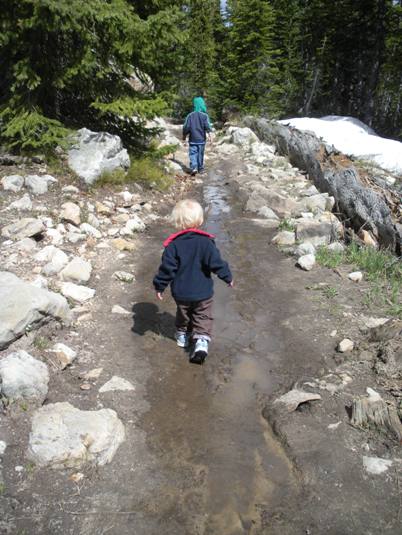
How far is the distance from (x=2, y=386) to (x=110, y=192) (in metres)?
5.78

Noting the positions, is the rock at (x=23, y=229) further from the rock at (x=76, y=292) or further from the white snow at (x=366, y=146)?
the white snow at (x=366, y=146)

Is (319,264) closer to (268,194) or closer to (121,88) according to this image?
(268,194)

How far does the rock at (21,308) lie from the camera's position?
3.99 metres

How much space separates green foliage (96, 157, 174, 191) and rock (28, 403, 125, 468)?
19.6 ft

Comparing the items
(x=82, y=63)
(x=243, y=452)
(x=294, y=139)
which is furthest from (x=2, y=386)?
(x=294, y=139)

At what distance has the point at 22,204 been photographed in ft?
23.2

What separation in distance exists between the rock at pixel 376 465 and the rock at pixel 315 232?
4.67 m

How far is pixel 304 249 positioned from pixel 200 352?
3291 millimetres

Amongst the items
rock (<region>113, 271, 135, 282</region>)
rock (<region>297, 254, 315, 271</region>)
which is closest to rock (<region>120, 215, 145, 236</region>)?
rock (<region>113, 271, 135, 282</region>)

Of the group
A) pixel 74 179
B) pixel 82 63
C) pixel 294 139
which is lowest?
pixel 294 139

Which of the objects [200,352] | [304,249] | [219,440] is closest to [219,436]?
[219,440]

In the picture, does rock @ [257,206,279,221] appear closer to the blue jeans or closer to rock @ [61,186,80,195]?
rock @ [61,186,80,195]

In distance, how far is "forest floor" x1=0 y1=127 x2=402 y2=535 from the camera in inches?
108

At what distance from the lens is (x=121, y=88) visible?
887 cm
